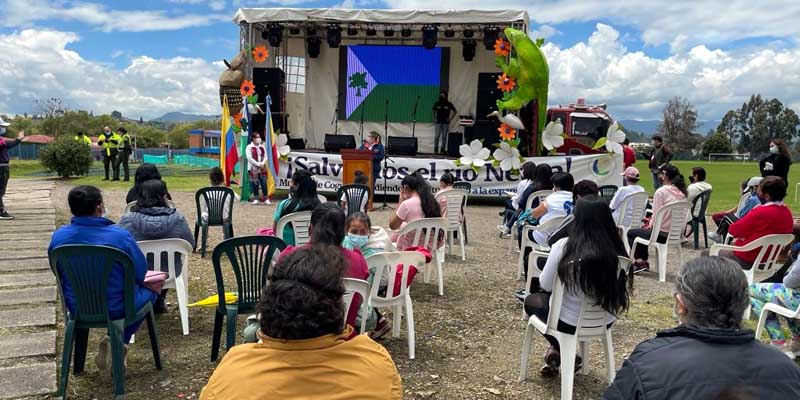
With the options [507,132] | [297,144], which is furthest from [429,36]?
[297,144]

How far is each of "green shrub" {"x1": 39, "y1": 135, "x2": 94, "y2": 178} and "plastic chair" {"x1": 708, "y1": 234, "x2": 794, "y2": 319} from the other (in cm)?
1518

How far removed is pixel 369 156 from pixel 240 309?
7450 millimetres

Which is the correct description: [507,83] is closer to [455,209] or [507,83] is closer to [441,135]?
[441,135]

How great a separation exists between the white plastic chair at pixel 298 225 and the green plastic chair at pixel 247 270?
1158 mm

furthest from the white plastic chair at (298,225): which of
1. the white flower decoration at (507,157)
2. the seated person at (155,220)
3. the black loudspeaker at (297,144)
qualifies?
the black loudspeaker at (297,144)

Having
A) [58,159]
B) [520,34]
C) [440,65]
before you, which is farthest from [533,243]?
[58,159]

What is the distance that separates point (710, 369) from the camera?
149 centimetres

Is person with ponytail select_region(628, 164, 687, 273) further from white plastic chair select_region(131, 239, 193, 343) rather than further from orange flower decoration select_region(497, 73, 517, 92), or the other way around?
orange flower decoration select_region(497, 73, 517, 92)

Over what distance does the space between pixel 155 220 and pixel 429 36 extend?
9909 millimetres

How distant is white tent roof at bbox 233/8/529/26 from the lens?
11.1 meters

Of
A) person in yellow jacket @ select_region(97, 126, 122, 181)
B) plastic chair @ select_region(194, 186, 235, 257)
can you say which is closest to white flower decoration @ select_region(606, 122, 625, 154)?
plastic chair @ select_region(194, 186, 235, 257)

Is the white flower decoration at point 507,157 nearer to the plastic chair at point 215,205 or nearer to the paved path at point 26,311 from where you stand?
the plastic chair at point 215,205

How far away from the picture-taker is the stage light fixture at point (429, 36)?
12.7 metres

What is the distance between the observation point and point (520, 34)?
1089 centimetres
